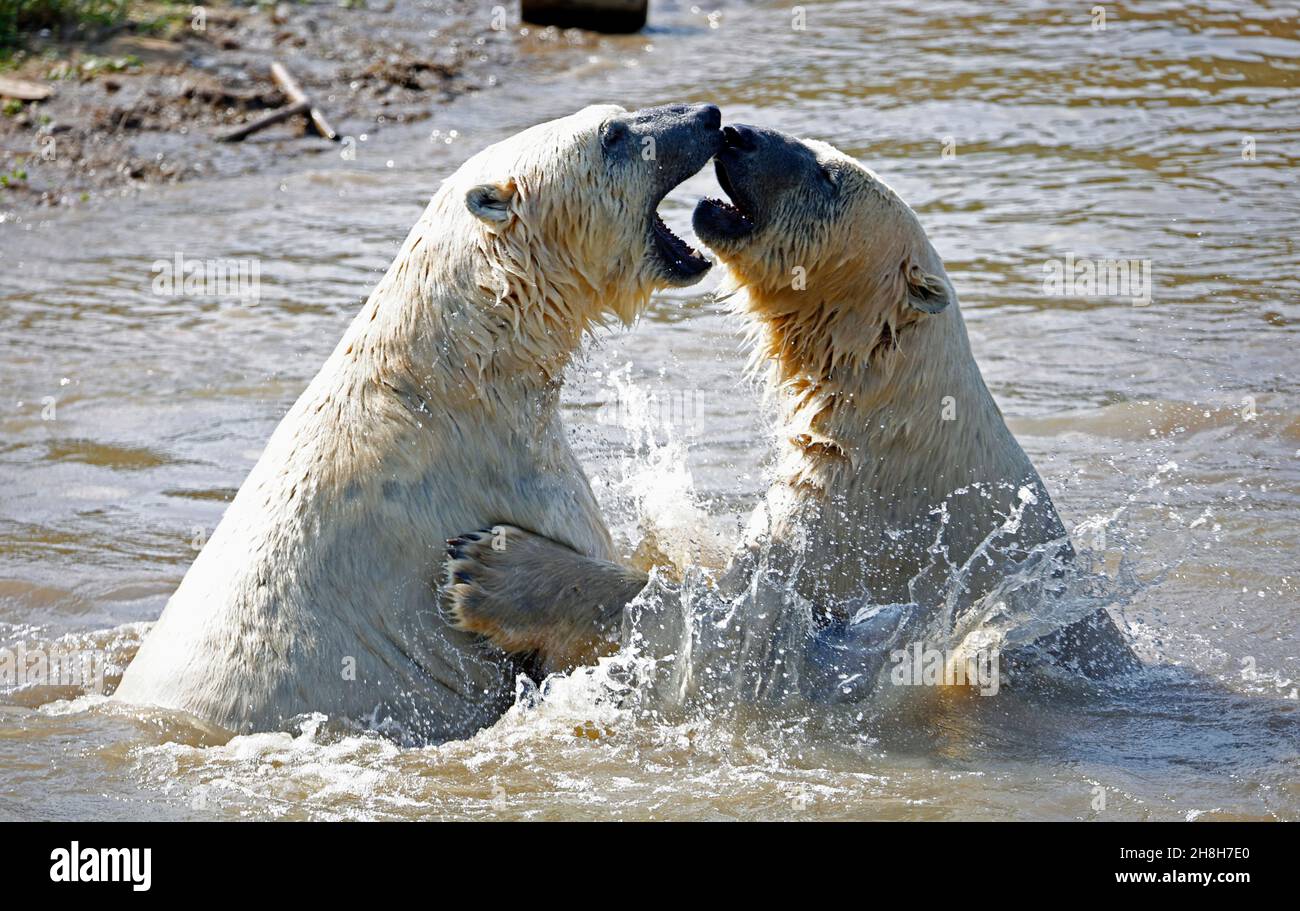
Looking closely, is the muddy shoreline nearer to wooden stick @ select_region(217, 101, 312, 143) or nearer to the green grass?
wooden stick @ select_region(217, 101, 312, 143)

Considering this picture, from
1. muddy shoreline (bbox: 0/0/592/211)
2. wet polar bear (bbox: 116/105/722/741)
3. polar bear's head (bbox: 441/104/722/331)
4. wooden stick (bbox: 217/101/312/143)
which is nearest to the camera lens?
wet polar bear (bbox: 116/105/722/741)

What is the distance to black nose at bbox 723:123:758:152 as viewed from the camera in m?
5.38

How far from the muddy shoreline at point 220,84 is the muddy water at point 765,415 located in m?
0.42

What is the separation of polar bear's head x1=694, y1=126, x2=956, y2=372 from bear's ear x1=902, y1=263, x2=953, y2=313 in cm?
3

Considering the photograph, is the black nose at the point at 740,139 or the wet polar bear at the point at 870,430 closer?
the wet polar bear at the point at 870,430

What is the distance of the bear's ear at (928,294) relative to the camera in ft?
17.0

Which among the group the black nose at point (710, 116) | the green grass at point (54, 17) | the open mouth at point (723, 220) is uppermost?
the green grass at point (54, 17)

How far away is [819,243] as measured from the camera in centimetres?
532

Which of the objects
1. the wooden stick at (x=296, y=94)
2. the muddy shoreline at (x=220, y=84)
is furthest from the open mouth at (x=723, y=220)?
the wooden stick at (x=296, y=94)

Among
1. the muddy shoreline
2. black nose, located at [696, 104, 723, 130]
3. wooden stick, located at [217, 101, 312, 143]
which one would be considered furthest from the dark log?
black nose, located at [696, 104, 723, 130]

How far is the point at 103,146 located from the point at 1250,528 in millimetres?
9647

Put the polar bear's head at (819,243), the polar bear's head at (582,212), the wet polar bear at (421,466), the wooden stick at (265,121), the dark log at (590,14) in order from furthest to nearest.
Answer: the dark log at (590,14) → the wooden stick at (265,121) → the polar bear's head at (819,243) → the polar bear's head at (582,212) → the wet polar bear at (421,466)

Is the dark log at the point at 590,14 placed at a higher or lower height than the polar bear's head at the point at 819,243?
higher

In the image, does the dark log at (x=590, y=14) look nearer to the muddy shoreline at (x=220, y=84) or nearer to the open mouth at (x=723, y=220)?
the muddy shoreline at (x=220, y=84)
